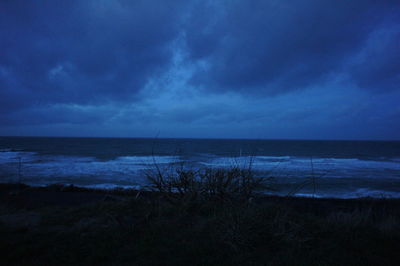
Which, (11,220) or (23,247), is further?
(11,220)

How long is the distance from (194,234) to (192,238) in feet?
0.42

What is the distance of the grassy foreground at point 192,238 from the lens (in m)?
3.07

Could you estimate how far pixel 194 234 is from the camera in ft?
12.3

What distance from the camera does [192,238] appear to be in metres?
3.63

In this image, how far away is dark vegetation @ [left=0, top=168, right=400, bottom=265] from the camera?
3092mm

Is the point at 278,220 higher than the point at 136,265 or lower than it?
higher

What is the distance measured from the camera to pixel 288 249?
3271 millimetres

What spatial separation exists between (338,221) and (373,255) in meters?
1.22

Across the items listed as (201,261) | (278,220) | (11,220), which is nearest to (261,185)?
(278,220)

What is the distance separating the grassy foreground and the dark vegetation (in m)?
0.01

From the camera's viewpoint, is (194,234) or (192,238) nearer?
(192,238)

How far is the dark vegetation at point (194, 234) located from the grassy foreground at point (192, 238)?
0.01 meters

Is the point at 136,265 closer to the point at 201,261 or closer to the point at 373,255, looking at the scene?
the point at 201,261

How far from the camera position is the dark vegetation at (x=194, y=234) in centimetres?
309
